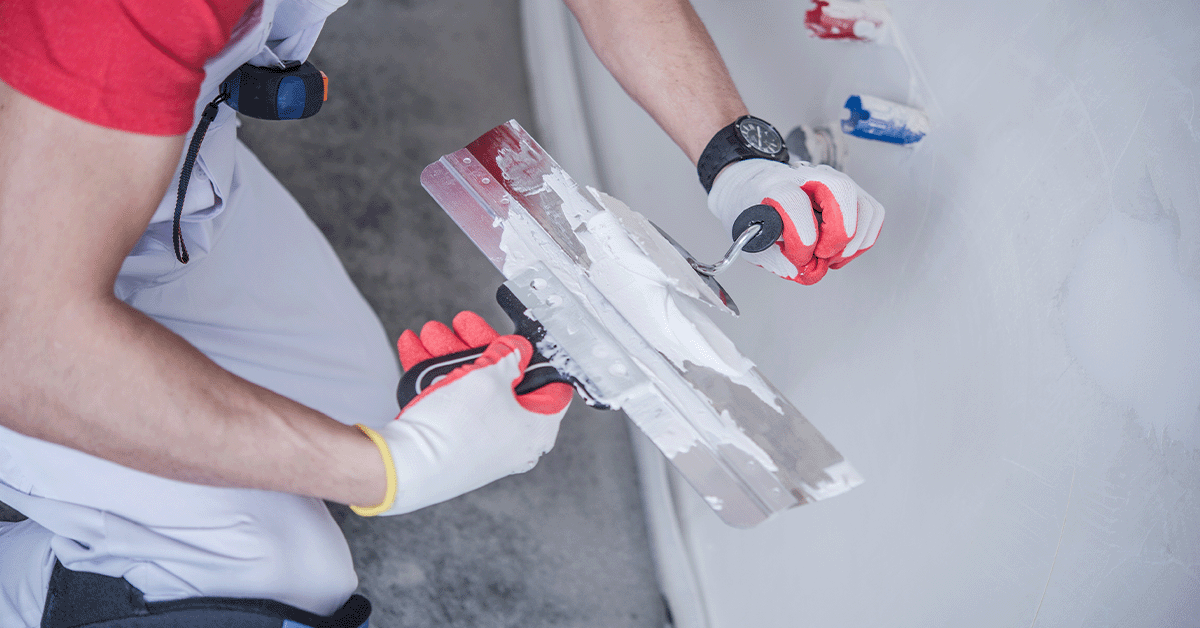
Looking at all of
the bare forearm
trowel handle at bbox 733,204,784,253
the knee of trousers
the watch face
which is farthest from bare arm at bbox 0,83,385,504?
the watch face

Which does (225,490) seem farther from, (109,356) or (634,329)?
(634,329)

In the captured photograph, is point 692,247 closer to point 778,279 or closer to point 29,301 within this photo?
point 778,279

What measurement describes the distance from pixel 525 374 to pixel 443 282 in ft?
2.63

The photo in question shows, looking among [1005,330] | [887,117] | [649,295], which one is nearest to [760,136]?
[887,117]

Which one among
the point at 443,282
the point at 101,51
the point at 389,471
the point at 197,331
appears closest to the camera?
the point at 101,51

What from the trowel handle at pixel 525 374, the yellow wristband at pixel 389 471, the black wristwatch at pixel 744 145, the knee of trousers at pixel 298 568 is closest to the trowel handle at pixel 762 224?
the black wristwatch at pixel 744 145

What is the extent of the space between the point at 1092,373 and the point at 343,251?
141 cm

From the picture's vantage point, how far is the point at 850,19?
0.85m

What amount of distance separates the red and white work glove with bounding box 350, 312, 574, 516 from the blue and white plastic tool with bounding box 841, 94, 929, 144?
19.0 inches

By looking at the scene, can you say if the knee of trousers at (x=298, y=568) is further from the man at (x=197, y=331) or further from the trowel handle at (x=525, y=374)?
the trowel handle at (x=525, y=374)

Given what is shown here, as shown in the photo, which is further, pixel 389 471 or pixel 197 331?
pixel 197 331

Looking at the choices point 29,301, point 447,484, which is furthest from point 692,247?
point 29,301

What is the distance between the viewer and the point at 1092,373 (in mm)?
590

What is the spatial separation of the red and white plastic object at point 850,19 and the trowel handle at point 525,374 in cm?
55
